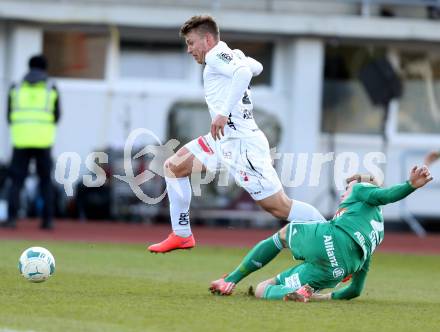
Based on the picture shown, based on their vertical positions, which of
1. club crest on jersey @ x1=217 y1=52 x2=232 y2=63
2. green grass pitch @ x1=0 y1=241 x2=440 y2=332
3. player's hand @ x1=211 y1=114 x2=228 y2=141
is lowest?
green grass pitch @ x1=0 y1=241 x2=440 y2=332

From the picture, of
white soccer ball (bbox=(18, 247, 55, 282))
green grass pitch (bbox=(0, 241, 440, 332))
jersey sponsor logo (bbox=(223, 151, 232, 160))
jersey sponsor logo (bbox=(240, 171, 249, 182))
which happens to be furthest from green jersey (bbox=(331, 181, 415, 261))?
white soccer ball (bbox=(18, 247, 55, 282))

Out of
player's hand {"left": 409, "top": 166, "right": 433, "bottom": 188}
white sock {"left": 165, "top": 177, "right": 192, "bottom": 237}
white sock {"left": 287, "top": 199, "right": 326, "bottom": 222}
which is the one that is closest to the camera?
player's hand {"left": 409, "top": 166, "right": 433, "bottom": 188}

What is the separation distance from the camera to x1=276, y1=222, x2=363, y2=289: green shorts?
874 centimetres

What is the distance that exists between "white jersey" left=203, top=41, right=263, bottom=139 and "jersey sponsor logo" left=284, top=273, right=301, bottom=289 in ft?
4.89

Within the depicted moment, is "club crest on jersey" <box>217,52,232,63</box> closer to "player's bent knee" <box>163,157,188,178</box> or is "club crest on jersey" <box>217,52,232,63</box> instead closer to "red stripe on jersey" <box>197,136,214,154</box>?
"red stripe on jersey" <box>197,136,214,154</box>

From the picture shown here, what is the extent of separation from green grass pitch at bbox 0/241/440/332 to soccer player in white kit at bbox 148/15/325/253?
839 millimetres

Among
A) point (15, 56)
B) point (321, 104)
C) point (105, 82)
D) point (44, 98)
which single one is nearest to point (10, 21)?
point (15, 56)

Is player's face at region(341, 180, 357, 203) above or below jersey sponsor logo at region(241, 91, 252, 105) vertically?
below

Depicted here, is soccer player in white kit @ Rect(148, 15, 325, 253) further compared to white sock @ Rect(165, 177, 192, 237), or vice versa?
white sock @ Rect(165, 177, 192, 237)

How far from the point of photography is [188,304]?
8.41 metres

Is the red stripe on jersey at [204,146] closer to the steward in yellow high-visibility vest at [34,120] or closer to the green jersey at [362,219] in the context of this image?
the green jersey at [362,219]

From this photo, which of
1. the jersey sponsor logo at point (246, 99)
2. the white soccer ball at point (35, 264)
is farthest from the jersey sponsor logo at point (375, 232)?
the white soccer ball at point (35, 264)

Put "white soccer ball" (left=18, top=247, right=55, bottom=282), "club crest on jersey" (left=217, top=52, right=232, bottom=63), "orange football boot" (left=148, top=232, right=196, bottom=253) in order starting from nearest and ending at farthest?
"white soccer ball" (left=18, top=247, right=55, bottom=282)
"club crest on jersey" (left=217, top=52, right=232, bottom=63)
"orange football boot" (left=148, top=232, right=196, bottom=253)

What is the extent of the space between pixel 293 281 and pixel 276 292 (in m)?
0.16
